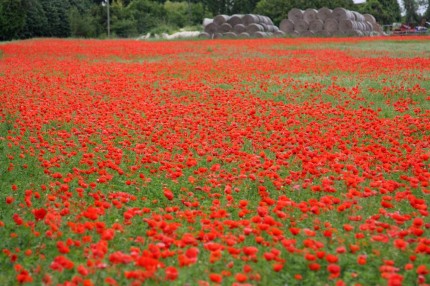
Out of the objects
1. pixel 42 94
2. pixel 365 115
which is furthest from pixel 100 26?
pixel 365 115

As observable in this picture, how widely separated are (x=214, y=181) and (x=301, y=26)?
4010cm

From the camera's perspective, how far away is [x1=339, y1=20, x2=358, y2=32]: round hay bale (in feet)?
136

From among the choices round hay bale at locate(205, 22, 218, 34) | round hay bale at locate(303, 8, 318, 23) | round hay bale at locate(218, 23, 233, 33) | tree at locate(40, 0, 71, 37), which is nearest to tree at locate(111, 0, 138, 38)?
tree at locate(40, 0, 71, 37)

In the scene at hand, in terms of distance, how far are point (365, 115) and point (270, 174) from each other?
171 inches

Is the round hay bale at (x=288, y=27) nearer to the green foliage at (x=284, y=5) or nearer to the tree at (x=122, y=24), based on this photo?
the green foliage at (x=284, y=5)

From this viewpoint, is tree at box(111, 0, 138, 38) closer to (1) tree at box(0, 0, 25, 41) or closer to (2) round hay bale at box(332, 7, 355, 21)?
(1) tree at box(0, 0, 25, 41)

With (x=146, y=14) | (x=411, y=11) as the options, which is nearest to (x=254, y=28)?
(x=146, y=14)

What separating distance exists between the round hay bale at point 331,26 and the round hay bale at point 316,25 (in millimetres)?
378

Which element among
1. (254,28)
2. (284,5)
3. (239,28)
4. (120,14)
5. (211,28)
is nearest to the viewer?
(254,28)

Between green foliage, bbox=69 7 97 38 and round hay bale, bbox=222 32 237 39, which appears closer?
round hay bale, bbox=222 32 237 39

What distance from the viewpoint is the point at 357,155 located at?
6.34 metres

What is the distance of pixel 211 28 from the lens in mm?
46031

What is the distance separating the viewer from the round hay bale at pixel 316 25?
140ft

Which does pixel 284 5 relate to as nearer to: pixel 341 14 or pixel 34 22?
pixel 341 14
